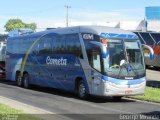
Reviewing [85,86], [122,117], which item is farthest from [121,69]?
[122,117]

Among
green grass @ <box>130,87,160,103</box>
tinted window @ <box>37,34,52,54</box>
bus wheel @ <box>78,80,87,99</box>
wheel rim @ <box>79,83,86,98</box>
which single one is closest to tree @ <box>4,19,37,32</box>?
tinted window @ <box>37,34,52,54</box>

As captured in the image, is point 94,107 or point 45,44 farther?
point 45,44

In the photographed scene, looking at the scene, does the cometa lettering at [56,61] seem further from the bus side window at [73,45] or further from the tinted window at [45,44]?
the bus side window at [73,45]

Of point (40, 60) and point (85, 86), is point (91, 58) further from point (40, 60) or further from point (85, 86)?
point (40, 60)

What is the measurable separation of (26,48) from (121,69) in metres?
9.61

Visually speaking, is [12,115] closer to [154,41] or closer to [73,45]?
[73,45]

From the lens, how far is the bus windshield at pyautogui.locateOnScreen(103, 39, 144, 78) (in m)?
19.3

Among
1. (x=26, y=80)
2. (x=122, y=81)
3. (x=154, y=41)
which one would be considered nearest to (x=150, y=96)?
(x=122, y=81)

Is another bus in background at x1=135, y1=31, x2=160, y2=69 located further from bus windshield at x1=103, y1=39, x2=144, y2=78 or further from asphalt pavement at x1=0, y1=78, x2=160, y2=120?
bus windshield at x1=103, y1=39, x2=144, y2=78

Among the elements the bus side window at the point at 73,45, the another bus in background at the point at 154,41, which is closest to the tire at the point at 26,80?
the bus side window at the point at 73,45

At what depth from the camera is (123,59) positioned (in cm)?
1961

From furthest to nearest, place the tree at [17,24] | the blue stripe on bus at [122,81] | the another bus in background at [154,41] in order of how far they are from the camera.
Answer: the tree at [17,24] → the another bus in background at [154,41] → the blue stripe on bus at [122,81]

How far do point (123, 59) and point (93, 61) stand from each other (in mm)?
1260

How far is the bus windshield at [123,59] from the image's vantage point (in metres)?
19.3
